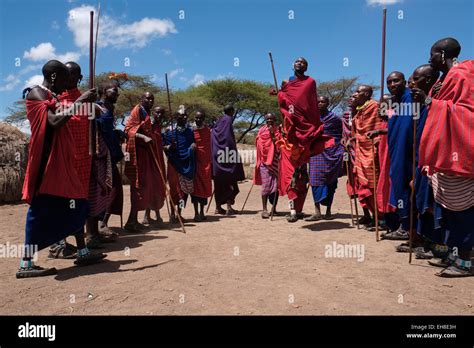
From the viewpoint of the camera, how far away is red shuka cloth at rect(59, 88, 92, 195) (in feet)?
15.7

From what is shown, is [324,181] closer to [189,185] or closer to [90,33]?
[189,185]

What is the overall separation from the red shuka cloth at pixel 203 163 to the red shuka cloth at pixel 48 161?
3.99 metres

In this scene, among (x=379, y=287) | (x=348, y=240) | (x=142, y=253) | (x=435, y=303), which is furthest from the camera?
(x=348, y=240)

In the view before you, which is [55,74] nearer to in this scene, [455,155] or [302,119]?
[302,119]

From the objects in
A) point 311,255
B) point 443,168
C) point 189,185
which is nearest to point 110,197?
point 189,185

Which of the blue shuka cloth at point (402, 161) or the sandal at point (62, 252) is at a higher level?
the blue shuka cloth at point (402, 161)

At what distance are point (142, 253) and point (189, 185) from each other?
295cm

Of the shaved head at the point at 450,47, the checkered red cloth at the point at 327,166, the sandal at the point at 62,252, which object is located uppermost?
the shaved head at the point at 450,47

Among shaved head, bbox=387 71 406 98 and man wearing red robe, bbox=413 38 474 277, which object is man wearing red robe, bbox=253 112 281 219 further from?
man wearing red robe, bbox=413 38 474 277

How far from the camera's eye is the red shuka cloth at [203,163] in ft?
26.5

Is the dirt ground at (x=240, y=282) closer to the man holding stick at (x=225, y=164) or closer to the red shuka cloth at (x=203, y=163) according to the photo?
the red shuka cloth at (x=203, y=163)

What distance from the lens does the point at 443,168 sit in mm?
3688

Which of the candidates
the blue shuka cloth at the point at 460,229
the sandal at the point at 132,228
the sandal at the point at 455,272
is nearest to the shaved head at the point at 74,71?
the sandal at the point at 132,228

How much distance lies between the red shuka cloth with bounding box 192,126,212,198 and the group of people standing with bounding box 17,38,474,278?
23 millimetres
